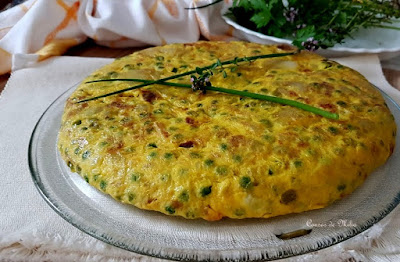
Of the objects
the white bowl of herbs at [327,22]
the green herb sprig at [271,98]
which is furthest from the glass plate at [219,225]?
the white bowl of herbs at [327,22]

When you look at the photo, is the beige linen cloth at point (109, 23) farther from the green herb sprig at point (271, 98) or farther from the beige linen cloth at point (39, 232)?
the green herb sprig at point (271, 98)

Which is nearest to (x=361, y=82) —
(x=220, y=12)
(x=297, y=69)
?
(x=297, y=69)

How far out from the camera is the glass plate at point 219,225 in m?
1.15

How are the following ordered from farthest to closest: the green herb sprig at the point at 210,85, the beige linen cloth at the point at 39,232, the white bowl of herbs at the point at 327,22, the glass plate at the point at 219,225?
the white bowl of herbs at the point at 327,22 → the green herb sprig at the point at 210,85 → the beige linen cloth at the point at 39,232 → the glass plate at the point at 219,225

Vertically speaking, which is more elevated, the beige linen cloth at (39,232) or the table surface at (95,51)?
the beige linen cloth at (39,232)

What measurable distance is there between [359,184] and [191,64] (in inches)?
31.7

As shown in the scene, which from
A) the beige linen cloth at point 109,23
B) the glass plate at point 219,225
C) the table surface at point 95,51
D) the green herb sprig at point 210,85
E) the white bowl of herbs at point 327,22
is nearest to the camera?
the glass plate at point 219,225

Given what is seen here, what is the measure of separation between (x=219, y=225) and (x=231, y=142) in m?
0.24

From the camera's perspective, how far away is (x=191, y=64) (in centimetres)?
178

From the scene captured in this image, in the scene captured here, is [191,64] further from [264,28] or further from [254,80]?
[264,28]

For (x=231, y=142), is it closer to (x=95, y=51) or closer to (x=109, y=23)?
(x=109, y=23)

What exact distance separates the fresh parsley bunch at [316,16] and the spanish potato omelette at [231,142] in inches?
32.3

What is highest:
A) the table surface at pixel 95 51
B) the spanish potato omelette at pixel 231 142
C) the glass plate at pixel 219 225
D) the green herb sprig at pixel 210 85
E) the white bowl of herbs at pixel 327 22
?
the green herb sprig at pixel 210 85

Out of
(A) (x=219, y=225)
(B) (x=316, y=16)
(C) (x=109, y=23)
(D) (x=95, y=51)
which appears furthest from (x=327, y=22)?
(A) (x=219, y=225)
